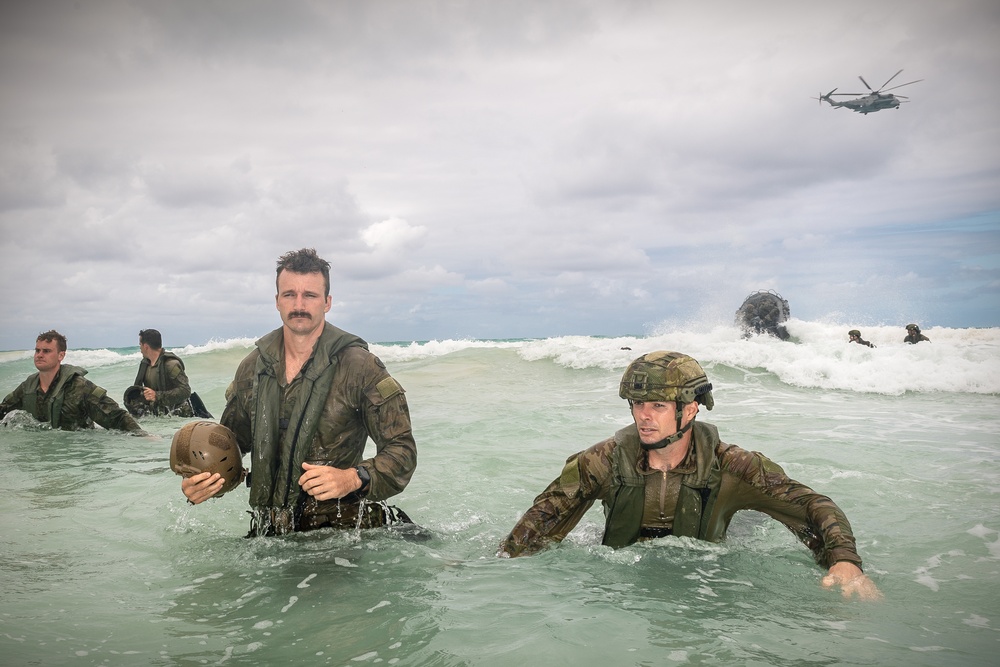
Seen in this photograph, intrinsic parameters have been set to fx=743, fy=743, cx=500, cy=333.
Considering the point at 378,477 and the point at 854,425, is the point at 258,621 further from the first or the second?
the point at 854,425

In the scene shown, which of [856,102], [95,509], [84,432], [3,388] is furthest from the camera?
[856,102]

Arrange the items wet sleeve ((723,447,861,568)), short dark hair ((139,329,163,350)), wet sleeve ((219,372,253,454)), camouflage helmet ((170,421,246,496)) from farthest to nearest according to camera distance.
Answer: short dark hair ((139,329,163,350)) < wet sleeve ((219,372,253,454)) < camouflage helmet ((170,421,246,496)) < wet sleeve ((723,447,861,568))

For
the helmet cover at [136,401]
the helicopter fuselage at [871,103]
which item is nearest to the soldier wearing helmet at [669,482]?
the helmet cover at [136,401]

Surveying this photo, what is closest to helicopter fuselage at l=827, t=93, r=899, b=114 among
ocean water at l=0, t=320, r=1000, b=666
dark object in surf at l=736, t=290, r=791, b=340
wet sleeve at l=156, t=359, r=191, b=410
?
dark object in surf at l=736, t=290, r=791, b=340

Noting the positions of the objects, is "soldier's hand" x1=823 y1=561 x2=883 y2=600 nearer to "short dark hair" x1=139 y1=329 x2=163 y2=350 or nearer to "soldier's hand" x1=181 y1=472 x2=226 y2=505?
"soldier's hand" x1=181 y1=472 x2=226 y2=505

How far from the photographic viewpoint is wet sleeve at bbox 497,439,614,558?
16.1 ft

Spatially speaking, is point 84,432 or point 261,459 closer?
point 261,459

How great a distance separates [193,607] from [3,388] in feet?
98.5

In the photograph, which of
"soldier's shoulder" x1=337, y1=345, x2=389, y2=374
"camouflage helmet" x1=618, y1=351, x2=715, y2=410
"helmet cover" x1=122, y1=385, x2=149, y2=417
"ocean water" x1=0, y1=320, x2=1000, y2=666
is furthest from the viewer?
"helmet cover" x1=122, y1=385, x2=149, y2=417

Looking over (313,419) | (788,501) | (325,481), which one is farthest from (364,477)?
(788,501)

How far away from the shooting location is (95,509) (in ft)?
24.7

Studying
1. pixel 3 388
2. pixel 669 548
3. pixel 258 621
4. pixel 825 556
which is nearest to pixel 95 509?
pixel 258 621

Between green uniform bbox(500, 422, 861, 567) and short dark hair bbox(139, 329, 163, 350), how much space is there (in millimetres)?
10163

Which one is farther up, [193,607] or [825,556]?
[825,556]
